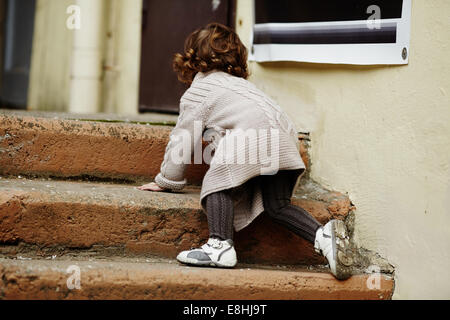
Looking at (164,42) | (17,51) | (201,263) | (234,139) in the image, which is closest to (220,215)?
(201,263)

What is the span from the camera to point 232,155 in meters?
2.18

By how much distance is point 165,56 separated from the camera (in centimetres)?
413

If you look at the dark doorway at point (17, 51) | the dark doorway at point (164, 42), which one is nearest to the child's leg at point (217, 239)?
the dark doorway at point (164, 42)

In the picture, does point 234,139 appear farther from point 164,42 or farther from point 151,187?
point 164,42

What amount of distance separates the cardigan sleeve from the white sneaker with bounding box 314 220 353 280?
0.65m

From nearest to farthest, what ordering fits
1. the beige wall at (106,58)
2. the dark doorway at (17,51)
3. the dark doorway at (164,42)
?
the dark doorway at (164,42) < the beige wall at (106,58) < the dark doorway at (17,51)

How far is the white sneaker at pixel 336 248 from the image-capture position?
212 centimetres

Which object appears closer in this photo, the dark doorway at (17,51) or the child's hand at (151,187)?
the child's hand at (151,187)

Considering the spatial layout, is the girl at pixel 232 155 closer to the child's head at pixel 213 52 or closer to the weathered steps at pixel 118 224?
the child's head at pixel 213 52

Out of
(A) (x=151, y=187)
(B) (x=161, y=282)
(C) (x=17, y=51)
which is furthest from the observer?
(C) (x=17, y=51)

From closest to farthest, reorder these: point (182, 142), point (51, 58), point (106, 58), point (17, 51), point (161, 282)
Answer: point (161, 282)
point (182, 142)
point (106, 58)
point (51, 58)
point (17, 51)

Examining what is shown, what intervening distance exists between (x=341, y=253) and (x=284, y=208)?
1.00 feet

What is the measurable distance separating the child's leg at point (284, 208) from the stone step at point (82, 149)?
0.53 metres

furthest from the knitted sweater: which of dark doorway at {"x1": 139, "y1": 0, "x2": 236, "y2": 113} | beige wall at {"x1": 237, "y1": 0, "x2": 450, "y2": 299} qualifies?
dark doorway at {"x1": 139, "y1": 0, "x2": 236, "y2": 113}
